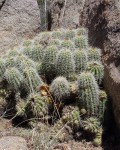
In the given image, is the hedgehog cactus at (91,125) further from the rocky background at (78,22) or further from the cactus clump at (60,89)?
the cactus clump at (60,89)

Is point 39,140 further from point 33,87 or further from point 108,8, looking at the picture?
point 108,8

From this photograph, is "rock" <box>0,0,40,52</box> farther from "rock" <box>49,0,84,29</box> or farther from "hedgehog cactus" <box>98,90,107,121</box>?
"hedgehog cactus" <box>98,90,107,121</box>

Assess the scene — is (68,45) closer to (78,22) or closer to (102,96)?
(102,96)

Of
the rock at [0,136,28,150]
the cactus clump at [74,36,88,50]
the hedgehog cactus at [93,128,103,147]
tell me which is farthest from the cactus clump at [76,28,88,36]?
the rock at [0,136,28,150]

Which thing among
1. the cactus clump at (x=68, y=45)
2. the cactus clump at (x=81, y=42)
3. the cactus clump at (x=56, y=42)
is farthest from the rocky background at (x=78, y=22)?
the cactus clump at (x=56, y=42)

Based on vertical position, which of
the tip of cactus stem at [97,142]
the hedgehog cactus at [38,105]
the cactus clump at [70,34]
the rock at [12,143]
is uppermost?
the cactus clump at [70,34]
